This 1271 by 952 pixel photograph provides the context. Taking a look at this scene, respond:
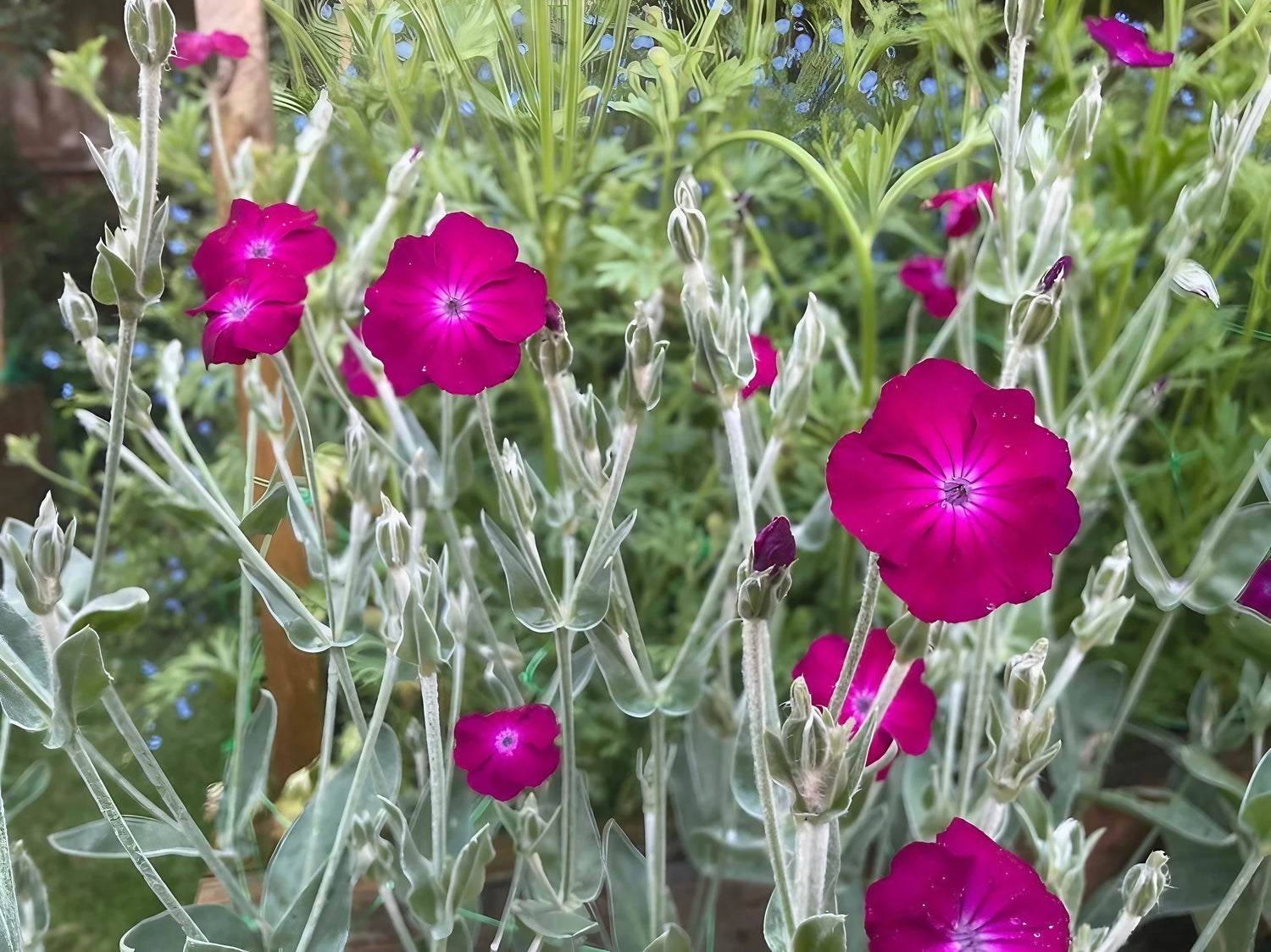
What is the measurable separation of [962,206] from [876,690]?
10.8 inches

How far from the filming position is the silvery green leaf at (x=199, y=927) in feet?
1.36

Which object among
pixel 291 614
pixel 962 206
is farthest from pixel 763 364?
pixel 291 614

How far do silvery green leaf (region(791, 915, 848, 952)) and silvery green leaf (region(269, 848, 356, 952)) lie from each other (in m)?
0.20

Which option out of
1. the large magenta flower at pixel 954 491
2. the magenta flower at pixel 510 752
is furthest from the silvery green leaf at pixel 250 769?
the large magenta flower at pixel 954 491

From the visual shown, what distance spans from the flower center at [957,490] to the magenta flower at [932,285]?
13.3 inches

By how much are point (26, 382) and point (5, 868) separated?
54 cm

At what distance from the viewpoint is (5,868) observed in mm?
364

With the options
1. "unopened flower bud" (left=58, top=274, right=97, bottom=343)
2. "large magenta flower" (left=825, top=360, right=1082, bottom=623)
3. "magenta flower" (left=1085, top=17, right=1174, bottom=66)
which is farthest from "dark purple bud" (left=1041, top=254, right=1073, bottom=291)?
"unopened flower bud" (left=58, top=274, right=97, bottom=343)

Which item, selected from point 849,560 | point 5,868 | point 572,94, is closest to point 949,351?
point 849,560

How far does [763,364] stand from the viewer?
0.49 meters

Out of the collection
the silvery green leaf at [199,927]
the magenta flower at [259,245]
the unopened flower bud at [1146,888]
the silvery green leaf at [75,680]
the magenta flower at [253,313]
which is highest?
the magenta flower at [259,245]

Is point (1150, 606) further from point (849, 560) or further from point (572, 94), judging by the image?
point (572, 94)

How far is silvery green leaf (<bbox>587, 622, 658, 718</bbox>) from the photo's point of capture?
0.43m

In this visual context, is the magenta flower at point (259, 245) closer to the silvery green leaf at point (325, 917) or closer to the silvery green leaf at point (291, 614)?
the silvery green leaf at point (291, 614)
